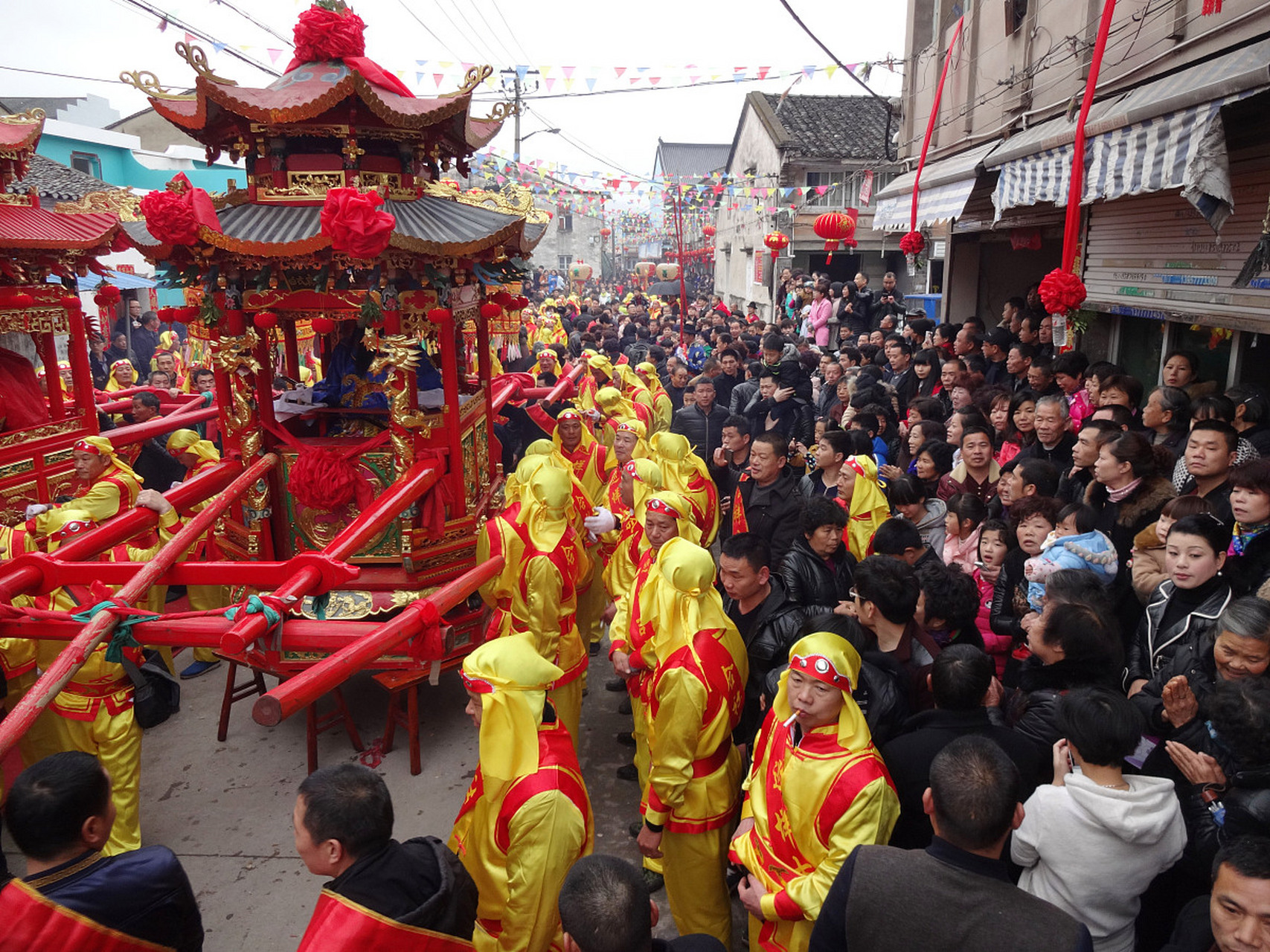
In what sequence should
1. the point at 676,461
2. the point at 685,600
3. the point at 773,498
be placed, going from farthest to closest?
the point at 676,461 < the point at 773,498 < the point at 685,600

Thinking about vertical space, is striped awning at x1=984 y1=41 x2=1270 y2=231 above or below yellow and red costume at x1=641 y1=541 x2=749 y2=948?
above

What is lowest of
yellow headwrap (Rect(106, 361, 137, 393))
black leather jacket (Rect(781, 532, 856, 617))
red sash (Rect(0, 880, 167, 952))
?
red sash (Rect(0, 880, 167, 952))

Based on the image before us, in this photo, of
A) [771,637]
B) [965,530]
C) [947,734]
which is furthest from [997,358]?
[947,734]

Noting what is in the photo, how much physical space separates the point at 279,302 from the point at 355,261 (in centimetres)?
68

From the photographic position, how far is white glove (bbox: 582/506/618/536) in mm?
5750

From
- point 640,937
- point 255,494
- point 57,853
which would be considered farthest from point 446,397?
point 640,937

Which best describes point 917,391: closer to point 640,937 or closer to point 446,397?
point 446,397

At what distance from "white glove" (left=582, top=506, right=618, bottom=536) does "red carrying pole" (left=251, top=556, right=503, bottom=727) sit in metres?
1.88

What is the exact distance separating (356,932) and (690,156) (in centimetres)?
4990

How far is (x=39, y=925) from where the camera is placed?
221 centimetres

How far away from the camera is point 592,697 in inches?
239

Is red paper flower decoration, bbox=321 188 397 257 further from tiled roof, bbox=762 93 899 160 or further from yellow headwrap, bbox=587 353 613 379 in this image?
tiled roof, bbox=762 93 899 160

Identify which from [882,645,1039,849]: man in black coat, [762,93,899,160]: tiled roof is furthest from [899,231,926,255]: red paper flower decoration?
[762,93,899,160]: tiled roof

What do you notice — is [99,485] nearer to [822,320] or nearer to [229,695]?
[229,695]
